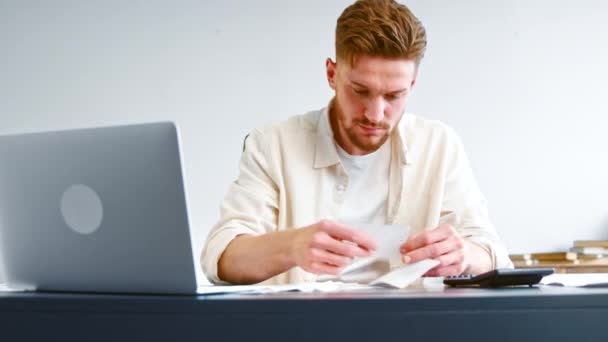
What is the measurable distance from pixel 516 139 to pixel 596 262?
72 centimetres

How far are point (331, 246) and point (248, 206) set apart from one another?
22.9 inches

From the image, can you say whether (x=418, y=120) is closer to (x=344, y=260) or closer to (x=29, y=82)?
(x=344, y=260)

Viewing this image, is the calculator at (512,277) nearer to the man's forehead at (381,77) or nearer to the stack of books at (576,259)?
the man's forehead at (381,77)

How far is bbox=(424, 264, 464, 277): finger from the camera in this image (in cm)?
141

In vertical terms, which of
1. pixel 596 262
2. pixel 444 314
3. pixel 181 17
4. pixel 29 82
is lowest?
pixel 596 262

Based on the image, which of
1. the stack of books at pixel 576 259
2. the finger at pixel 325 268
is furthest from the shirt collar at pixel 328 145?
the stack of books at pixel 576 259

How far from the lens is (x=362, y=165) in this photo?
6.20ft

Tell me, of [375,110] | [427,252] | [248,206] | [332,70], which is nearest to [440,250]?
[427,252]

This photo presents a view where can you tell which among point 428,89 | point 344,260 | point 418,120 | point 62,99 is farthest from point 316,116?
point 62,99

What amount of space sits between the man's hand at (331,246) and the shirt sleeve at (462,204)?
1.76ft

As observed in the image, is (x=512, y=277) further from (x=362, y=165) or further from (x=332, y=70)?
(x=332, y=70)

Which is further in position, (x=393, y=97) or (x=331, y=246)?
(x=393, y=97)

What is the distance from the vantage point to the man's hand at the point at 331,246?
4.01ft

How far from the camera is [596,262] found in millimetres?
3523
